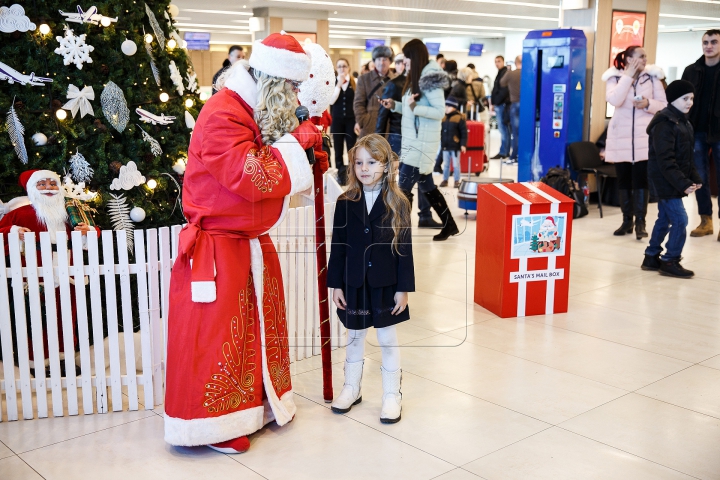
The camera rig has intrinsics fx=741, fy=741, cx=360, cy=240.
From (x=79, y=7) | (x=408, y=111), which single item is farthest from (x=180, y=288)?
(x=408, y=111)

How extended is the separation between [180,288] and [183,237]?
21 cm

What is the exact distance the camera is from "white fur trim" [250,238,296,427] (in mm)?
3154

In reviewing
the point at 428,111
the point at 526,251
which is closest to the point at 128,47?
the point at 526,251

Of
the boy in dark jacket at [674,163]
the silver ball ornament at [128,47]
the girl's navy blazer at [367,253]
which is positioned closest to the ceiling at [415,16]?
the boy in dark jacket at [674,163]

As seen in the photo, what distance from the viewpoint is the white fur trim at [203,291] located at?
9.75ft

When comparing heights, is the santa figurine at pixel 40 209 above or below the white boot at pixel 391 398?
above

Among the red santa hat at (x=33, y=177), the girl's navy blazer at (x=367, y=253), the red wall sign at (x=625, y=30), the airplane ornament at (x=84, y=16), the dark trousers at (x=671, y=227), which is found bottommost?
the dark trousers at (x=671, y=227)

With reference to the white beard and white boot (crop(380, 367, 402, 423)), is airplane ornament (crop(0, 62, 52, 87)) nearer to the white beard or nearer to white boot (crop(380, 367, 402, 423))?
the white beard

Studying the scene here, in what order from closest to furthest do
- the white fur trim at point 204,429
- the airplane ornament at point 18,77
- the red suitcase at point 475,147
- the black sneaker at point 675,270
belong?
the white fur trim at point 204,429, the airplane ornament at point 18,77, the black sneaker at point 675,270, the red suitcase at point 475,147

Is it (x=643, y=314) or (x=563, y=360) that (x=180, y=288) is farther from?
(x=643, y=314)

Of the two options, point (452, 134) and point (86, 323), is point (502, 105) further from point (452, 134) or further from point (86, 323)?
point (86, 323)

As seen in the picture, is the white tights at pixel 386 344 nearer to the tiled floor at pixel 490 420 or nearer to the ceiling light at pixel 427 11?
the tiled floor at pixel 490 420

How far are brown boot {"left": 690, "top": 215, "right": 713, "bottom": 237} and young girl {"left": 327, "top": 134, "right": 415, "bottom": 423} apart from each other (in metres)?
5.04

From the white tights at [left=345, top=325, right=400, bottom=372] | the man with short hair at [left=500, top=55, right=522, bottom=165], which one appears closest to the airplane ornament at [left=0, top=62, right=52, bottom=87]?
the white tights at [left=345, top=325, right=400, bottom=372]
